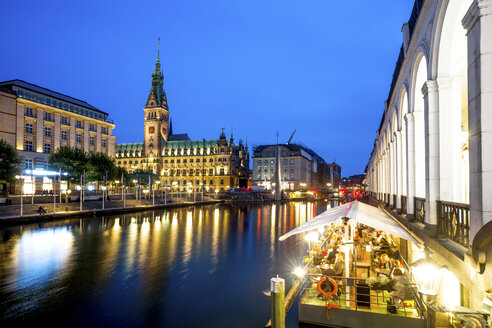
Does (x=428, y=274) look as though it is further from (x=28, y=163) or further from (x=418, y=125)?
(x=28, y=163)

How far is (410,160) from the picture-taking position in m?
17.0

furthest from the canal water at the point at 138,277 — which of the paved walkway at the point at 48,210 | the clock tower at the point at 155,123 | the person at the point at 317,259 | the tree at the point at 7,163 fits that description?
the clock tower at the point at 155,123

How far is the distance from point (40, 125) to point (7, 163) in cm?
2918

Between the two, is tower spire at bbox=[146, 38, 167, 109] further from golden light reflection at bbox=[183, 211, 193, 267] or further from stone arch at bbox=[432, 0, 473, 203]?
stone arch at bbox=[432, 0, 473, 203]

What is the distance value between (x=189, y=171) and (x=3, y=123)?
11460cm

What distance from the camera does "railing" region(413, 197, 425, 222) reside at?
14586 mm

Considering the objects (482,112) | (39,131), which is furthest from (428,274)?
(39,131)

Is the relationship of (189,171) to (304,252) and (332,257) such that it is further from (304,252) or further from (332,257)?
(332,257)

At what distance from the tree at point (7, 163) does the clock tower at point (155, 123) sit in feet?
406

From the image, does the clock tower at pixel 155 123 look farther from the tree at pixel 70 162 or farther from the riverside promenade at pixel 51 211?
the riverside promenade at pixel 51 211

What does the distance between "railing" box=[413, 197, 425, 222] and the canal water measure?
7408 mm

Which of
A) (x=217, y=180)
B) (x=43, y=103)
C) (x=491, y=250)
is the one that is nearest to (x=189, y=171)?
(x=217, y=180)

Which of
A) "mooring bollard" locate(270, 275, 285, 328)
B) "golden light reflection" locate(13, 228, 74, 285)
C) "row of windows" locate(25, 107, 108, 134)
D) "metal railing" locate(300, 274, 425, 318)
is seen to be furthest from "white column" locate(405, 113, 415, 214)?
"row of windows" locate(25, 107, 108, 134)

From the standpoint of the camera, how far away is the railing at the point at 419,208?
1459cm
